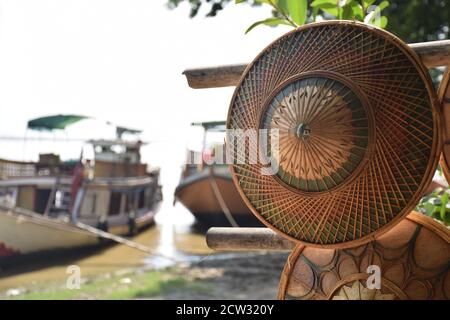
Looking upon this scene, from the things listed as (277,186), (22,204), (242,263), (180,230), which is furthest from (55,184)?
(277,186)

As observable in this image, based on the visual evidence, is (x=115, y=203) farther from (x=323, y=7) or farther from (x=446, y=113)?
(x=446, y=113)

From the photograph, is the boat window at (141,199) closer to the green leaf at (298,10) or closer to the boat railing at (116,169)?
the boat railing at (116,169)

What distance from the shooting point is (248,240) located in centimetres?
178

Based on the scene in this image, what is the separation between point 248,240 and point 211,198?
1596cm

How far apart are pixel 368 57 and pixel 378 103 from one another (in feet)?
0.48

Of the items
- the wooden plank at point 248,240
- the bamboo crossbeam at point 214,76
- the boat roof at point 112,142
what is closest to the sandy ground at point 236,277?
the wooden plank at point 248,240

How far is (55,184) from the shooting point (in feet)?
47.6

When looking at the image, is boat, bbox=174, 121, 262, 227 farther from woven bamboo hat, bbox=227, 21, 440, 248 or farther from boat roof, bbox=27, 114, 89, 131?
woven bamboo hat, bbox=227, 21, 440, 248

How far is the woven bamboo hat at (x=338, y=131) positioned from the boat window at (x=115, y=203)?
47.7 feet

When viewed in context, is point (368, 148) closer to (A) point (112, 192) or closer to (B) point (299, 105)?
(B) point (299, 105)

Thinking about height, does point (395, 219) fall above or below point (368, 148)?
below

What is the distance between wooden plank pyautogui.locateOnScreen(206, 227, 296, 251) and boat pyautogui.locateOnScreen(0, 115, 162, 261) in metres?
10.4

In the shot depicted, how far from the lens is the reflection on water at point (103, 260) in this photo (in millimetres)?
9766

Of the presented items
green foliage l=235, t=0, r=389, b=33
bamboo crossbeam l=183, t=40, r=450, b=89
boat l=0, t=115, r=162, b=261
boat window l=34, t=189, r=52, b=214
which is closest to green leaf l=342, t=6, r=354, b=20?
green foliage l=235, t=0, r=389, b=33
